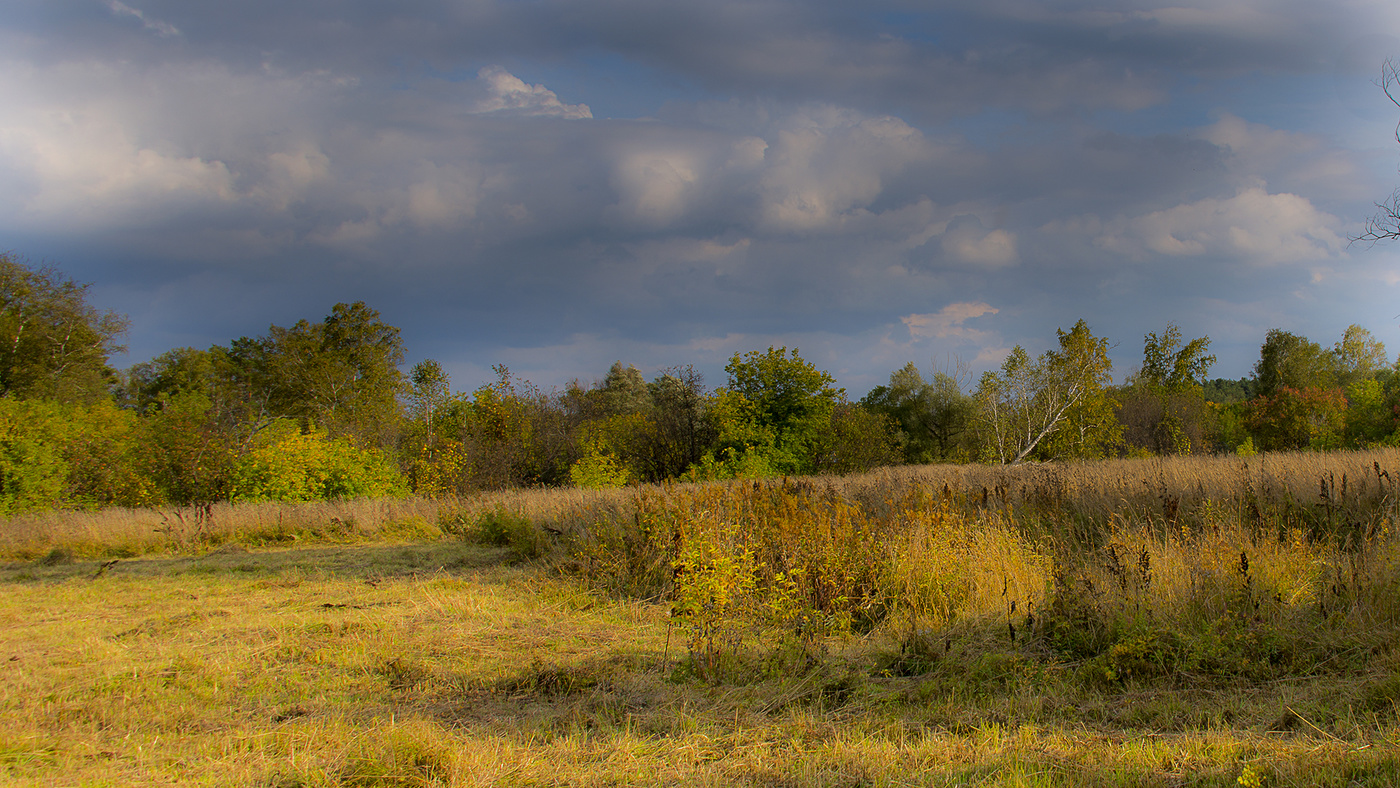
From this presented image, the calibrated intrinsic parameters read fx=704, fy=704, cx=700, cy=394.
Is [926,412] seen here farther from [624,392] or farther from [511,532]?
[511,532]

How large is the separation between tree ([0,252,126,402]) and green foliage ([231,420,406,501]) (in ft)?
50.4

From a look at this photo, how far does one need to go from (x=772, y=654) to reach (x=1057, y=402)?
26380mm

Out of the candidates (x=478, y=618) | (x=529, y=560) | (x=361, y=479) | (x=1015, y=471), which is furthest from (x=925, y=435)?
(x=478, y=618)

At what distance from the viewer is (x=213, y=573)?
416 inches

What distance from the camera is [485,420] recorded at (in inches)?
979

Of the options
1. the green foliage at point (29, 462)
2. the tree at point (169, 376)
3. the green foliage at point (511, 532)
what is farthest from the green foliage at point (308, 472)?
the tree at point (169, 376)

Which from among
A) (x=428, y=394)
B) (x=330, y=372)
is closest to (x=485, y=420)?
(x=428, y=394)

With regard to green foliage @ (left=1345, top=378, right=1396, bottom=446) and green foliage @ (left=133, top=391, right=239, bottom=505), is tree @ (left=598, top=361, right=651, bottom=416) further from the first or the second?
green foliage @ (left=1345, top=378, right=1396, bottom=446)

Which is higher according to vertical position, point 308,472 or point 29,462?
point 29,462

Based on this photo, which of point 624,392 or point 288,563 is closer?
point 288,563

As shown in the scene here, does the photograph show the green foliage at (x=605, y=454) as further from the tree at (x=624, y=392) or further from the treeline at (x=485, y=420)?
the tree at (x=624, y=392)

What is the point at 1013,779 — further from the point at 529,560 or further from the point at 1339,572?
the point at 529,560

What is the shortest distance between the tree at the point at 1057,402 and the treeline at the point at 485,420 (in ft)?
0.27

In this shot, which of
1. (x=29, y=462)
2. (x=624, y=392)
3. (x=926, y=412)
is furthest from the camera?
(x=624, y=392)
